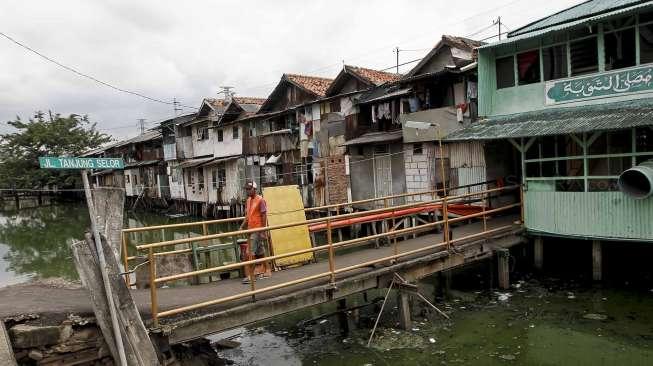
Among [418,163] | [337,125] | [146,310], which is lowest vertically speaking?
[146,310]

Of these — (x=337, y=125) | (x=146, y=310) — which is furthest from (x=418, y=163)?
(x=146, y=310)

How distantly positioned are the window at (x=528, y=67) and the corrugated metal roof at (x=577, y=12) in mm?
654

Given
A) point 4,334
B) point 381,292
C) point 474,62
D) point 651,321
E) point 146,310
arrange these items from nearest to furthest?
1. point 4,334
2. point 146,310
3. point 651,321
4. point 381,292
5. point 474,62

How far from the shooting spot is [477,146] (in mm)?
14555

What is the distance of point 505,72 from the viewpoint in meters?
12.0

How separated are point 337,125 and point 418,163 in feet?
19.3

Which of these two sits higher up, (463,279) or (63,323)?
(63,323)

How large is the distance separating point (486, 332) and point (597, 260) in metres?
3.90

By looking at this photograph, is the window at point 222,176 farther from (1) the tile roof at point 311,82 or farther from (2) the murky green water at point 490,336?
(2) the murky green water at point 490,336

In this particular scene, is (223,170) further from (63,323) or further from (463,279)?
(63,323)

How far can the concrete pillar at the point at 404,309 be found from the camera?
821cm

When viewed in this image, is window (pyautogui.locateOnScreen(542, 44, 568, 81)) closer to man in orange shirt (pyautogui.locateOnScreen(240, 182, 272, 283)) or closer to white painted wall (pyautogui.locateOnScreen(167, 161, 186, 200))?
man in orange shirt (pyautogui.locateOnScreen(240, 182, 272, 283))

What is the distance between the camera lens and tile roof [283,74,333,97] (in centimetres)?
2403

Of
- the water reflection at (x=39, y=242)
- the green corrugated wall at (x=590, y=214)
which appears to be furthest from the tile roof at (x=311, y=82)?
the green corrugated wall at (x=590, y=214)
